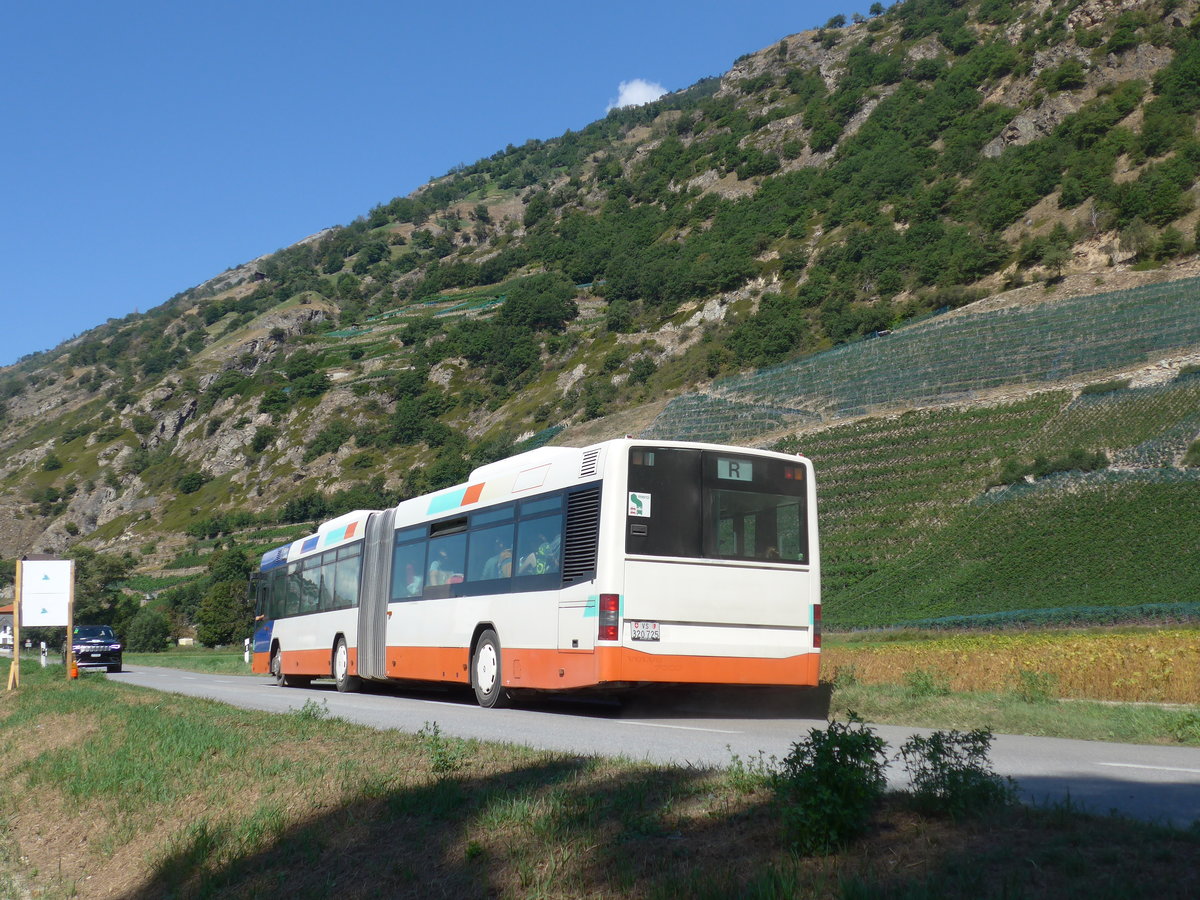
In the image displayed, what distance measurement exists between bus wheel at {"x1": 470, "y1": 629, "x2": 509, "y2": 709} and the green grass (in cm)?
519

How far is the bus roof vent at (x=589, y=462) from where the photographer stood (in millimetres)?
13453

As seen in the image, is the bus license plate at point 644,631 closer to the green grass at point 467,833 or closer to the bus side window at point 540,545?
the bus side window at point 540,545

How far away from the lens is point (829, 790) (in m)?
5.12

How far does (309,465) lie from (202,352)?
265ft

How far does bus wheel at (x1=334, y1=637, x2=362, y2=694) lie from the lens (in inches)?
818

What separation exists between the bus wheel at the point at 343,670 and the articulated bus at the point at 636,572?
5092 mm

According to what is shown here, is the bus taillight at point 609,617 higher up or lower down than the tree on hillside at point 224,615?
higher up

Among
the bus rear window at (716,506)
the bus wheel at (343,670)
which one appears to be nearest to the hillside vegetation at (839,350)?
the bus rear window at (716,506)

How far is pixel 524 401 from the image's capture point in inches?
4422

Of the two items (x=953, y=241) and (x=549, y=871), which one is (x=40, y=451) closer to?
(x=953, y=241)

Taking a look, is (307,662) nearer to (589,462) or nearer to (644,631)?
(589,462)

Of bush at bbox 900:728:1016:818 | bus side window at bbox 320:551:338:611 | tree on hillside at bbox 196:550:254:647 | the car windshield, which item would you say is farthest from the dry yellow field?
tree on hillside at bbox 196:550:254:647

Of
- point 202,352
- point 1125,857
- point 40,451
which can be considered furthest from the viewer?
point 202,352

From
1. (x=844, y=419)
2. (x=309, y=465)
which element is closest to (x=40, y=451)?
(x=309, y=465)
